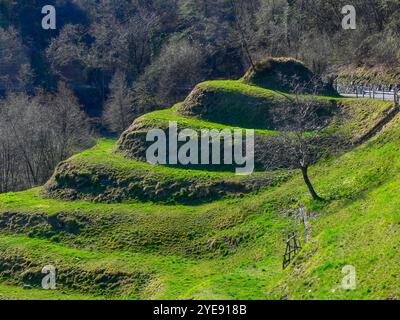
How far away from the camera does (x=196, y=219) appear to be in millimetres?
38656

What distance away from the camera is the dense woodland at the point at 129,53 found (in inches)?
2638

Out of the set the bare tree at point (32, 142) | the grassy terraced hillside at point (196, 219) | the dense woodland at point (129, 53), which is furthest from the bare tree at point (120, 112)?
the grassy terraced hillside at point (196, 219)

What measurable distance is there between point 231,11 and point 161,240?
71876mm

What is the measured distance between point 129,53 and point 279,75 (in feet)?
153

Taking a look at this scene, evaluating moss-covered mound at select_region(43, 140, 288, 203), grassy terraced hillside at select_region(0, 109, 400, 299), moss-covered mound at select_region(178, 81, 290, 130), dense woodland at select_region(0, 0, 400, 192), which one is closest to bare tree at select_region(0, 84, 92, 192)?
dense woodland at select_region(0, 0, 400, 192)

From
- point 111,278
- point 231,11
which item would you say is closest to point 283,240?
point 111,278

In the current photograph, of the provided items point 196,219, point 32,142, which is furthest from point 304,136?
point 32,142

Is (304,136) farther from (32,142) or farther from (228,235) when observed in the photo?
(32,142)

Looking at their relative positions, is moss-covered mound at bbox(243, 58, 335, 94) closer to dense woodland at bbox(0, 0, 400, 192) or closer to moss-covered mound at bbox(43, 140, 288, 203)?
dense woodland at bbox(0, 0, 400, 192)

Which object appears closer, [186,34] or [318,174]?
[318,174]

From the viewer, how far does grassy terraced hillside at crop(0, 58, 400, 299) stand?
28.1m
